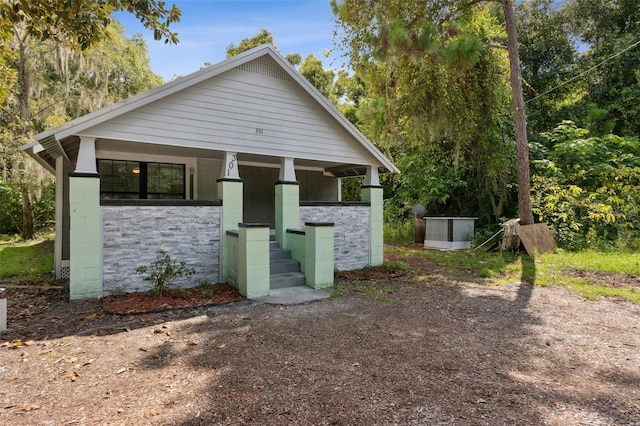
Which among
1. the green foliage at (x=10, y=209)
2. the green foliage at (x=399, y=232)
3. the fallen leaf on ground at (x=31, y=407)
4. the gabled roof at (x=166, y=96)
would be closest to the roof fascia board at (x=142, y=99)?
the gabled roof at (x=166, y=96)

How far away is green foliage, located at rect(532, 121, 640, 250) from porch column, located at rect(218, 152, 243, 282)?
895cm

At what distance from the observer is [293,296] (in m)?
6.08

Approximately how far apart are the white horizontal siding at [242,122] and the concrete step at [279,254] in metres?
2.06

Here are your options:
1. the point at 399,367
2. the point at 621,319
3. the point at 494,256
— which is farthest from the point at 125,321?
the point at 494,256

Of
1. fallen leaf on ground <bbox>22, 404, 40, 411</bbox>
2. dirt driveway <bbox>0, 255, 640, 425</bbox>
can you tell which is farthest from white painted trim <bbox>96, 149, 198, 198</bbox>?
fallen leaf on ground <bbox>22, 404, 40, 411</bbox>

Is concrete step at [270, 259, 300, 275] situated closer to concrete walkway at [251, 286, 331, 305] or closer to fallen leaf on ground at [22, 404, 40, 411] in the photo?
concrete walkway at [251, 286, 331, 305]

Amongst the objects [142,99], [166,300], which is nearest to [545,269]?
[166,300]

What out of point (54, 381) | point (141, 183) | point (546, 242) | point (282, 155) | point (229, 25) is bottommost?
point (54, 381)

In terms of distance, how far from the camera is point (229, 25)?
739cm

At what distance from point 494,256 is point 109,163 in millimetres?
10135

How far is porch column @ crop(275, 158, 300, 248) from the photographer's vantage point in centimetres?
761

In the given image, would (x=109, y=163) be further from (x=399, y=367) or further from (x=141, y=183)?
(x=399, y=367)

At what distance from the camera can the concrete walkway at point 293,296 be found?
5762mm

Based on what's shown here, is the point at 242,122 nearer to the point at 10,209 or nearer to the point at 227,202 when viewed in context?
the point at 227,202
